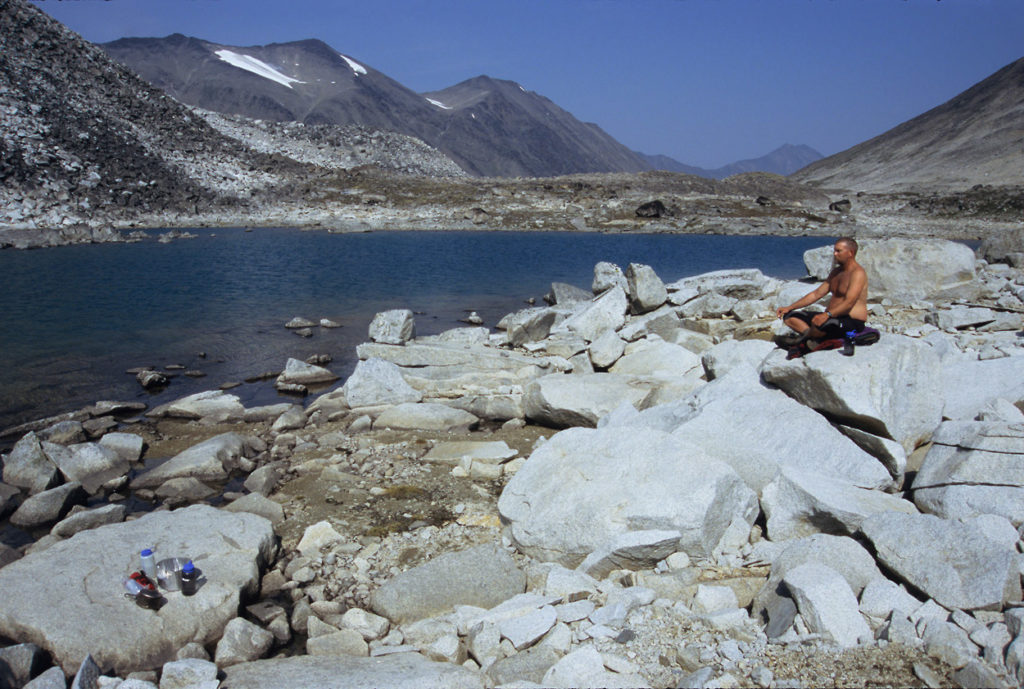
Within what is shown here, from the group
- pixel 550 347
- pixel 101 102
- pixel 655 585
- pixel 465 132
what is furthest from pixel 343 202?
pixel 465 132

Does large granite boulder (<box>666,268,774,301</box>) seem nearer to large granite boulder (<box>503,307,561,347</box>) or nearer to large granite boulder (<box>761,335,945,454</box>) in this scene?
large granite boulder (<box>503,307,561,347</box>)

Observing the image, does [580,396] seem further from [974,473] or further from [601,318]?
[974,473]

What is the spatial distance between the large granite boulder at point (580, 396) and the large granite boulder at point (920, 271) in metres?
7.54

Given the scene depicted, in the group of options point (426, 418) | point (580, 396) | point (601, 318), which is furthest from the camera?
point (601, 318)

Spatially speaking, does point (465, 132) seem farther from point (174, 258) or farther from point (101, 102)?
point (174, 258)

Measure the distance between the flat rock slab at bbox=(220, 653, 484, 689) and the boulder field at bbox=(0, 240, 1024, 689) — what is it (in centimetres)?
3

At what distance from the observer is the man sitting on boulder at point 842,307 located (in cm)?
748

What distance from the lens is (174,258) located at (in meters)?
35.4

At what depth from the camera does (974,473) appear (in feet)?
18.8

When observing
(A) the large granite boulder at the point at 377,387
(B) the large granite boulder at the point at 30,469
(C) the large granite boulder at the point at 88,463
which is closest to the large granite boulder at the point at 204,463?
(C) the large granite boulder at the point at 88,463

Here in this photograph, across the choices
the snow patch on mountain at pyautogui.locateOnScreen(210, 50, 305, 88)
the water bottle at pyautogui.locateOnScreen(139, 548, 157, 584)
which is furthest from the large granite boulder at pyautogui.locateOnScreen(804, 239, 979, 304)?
the snow patch on mountain at pyautogui.locateOnScreen(210, 50, 305, 88)

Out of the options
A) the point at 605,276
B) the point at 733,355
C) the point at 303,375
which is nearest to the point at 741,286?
the point at 605,276

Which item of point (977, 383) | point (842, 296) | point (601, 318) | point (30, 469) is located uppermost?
point (842, 296)

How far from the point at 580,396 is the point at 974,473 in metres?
5.92
